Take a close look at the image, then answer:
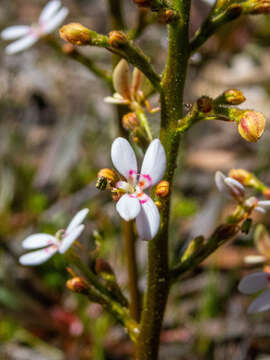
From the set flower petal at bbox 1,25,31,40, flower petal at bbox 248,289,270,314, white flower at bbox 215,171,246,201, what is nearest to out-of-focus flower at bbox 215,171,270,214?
white flower at bbox 215,171,246,201

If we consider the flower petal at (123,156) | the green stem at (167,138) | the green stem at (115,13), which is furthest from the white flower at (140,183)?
the green stem at (115,13)

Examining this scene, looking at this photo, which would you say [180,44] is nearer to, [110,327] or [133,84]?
[133,84]

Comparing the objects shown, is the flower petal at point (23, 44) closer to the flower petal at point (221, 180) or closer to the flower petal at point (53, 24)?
the flower petal at point (53, 24)

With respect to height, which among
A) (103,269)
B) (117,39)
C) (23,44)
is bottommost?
(103,269)

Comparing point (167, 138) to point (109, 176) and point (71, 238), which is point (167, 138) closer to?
point (109, 176)

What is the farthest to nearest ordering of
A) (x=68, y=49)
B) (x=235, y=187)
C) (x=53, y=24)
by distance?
(x=53, y=24) < (x=68, y=49) < (x=235, y=187)

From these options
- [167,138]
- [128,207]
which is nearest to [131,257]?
[167,138]

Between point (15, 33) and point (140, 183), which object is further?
point (15, 33)

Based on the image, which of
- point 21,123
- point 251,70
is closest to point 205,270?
point 21,123
